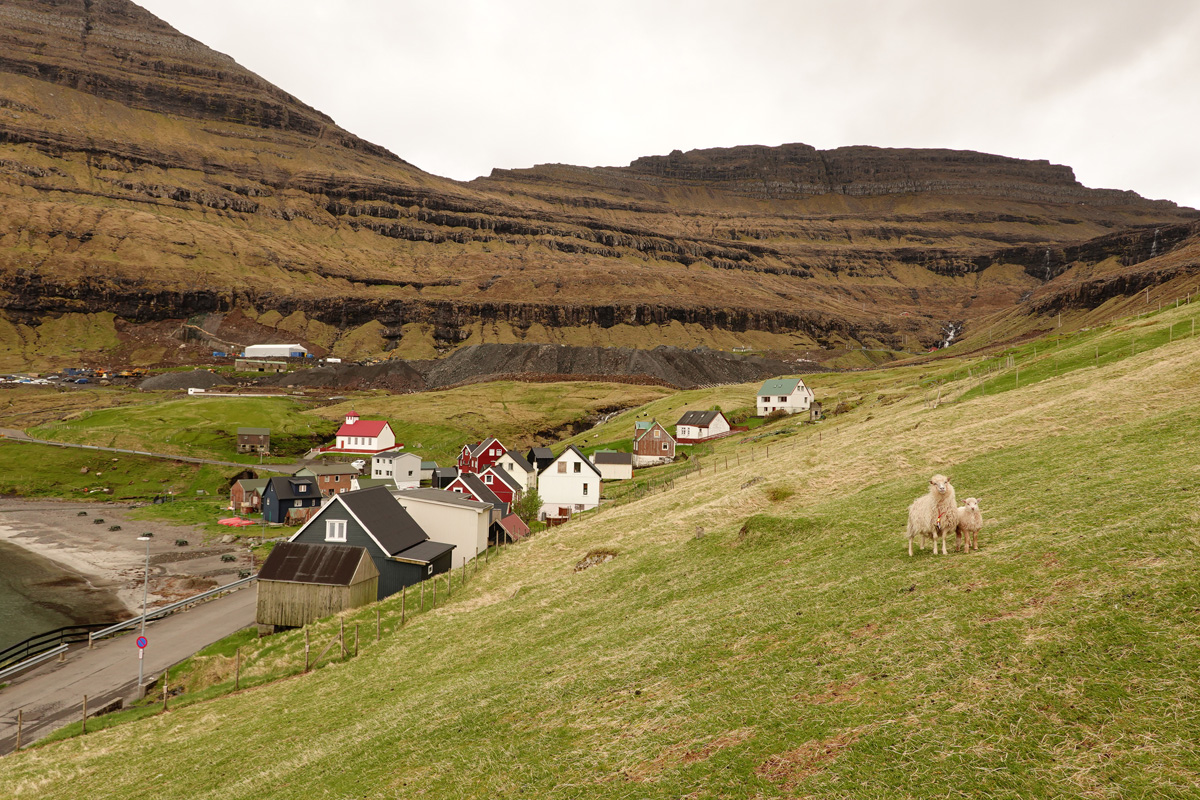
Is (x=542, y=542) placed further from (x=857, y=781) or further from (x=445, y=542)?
(x=857, y=781)

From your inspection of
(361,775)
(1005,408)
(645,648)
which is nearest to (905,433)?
(1005,408)

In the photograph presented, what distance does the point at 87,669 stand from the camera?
4400 centimetres

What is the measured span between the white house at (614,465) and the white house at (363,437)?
58.8 metres

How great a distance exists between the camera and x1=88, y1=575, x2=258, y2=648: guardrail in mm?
50753

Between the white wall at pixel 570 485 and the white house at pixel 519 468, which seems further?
the white house at pixel 519 468

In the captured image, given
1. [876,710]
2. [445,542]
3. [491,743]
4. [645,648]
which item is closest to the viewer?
[876,710]

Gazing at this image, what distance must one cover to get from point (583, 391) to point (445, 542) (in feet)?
391

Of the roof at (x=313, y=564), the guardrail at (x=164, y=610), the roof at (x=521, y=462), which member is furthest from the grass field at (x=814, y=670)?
the roof at (x=521, y=462)

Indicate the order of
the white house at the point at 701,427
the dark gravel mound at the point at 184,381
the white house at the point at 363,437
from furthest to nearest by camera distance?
the dark gravel mound at the point at 184,381 → the white house at the point at 363,437 → the white house at the point at 701,427

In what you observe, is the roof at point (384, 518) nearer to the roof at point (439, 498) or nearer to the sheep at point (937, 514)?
the roof at point (439, 498)

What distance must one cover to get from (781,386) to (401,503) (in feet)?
268

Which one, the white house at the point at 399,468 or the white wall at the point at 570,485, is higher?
the white wall at the point at 570,485

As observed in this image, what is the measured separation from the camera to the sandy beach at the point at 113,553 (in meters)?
62.6

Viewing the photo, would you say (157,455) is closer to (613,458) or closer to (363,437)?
(363,437)
